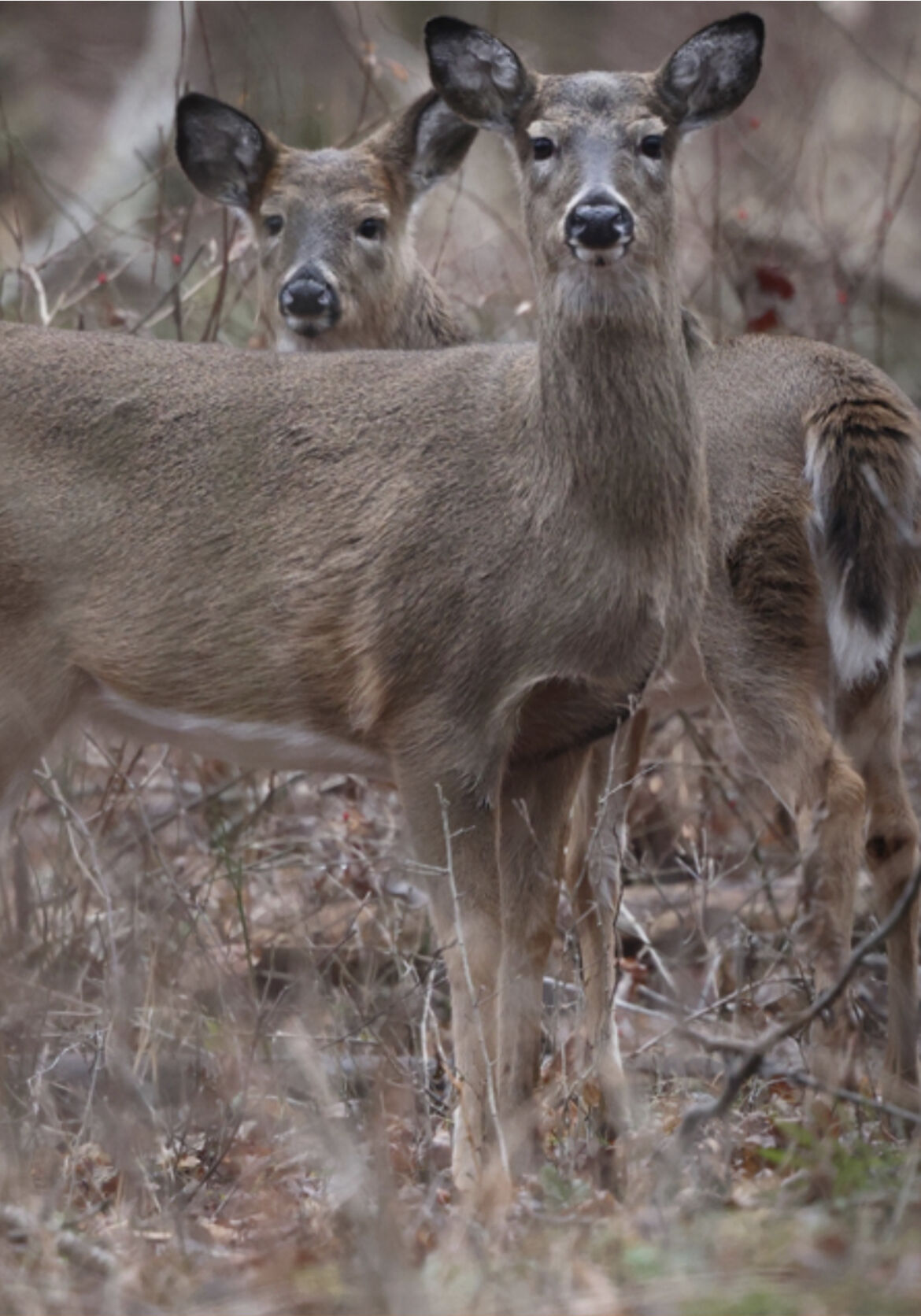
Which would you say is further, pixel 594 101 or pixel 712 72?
pixel 712 72

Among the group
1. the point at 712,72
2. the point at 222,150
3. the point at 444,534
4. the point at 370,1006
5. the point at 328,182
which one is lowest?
the point at 370,1006

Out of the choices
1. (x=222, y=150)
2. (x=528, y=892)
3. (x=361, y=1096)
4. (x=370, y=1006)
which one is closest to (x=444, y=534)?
(x=528, y=892)

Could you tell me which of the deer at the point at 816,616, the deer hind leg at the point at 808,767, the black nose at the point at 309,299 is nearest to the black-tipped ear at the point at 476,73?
the deer at the point at 816,616

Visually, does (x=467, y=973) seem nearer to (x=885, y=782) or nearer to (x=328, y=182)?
(x=885, y=782)

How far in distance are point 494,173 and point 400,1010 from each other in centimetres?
833

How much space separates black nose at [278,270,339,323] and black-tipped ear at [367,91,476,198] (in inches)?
32.8

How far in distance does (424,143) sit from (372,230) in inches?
18.4

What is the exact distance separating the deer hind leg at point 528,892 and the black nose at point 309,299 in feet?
7.04

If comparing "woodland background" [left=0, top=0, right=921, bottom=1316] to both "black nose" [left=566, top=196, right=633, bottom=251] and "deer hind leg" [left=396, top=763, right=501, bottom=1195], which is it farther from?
"black nose" [left=566, top=196, right=633, bottom=251]

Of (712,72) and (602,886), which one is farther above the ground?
(712,72)

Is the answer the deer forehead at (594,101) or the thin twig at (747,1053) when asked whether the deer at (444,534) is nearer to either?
the deer forehead at (594,101)

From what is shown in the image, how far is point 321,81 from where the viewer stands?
1398 centimetres

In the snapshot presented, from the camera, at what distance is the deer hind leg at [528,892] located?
201 inches

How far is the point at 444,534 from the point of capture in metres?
4.98
